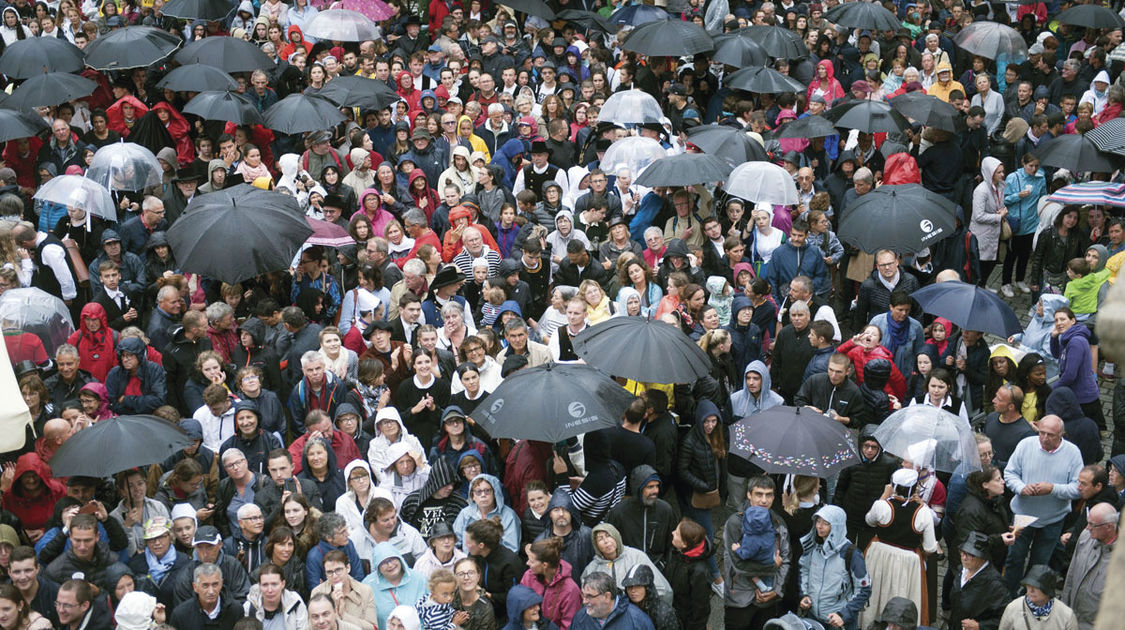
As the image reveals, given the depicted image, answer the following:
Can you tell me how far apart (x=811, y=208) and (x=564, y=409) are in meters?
5.11

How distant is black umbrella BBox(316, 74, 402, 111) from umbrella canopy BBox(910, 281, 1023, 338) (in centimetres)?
682

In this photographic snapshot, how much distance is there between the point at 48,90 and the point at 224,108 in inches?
78.2

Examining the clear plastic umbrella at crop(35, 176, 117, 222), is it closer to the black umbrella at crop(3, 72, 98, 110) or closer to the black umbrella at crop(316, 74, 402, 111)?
the black umbrella at crop(3, 72, 98, 110)

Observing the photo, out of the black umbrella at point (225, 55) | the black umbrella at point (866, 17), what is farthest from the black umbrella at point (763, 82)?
the black umbrella at point (225, 55)

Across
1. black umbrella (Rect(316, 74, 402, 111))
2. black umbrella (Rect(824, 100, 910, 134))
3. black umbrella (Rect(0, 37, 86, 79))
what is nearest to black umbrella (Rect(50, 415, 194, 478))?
black umbrella (Rect(316, 74, 402, 111))

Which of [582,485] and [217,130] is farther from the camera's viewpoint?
[217,130]

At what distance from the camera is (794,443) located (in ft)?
28.7

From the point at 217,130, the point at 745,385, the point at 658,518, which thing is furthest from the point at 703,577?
the point at 217,130

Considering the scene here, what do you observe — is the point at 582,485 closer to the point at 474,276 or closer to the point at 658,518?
the point at 658,518

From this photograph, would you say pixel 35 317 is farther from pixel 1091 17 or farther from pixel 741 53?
pixel 1091 17

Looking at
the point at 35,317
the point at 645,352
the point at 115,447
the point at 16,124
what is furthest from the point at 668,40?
the point at 115,447

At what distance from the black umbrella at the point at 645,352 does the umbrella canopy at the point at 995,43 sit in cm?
920

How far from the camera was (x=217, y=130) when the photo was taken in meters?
14.5

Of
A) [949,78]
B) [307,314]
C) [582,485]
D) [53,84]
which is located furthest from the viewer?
[949,78]
